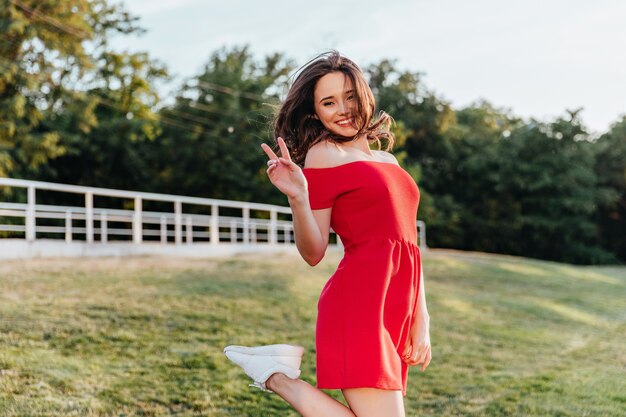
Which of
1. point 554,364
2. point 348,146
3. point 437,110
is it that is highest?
point 437,110

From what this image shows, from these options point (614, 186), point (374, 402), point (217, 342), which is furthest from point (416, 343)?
point (614, 186)

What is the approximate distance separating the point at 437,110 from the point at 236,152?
11.2 m

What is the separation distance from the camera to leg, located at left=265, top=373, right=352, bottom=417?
8.02 feet

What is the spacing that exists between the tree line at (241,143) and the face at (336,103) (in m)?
16.7

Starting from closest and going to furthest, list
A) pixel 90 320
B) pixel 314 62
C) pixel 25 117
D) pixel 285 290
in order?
pixel 314 62, pixel 90 320, pixel 285 290, pixel 25 117

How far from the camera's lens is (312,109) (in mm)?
2656

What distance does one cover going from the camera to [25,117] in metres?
22.7

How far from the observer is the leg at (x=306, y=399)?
244 cm

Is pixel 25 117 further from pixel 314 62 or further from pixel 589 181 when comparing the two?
pixel 589 181

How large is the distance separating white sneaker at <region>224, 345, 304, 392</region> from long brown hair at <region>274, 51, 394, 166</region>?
0.66m

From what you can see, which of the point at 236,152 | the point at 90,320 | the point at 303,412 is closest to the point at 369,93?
the point at 303,412

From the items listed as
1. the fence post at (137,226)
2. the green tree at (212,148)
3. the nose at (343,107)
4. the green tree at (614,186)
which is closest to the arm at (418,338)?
the nose at (343,107)

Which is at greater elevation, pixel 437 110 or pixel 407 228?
pixel 437 110

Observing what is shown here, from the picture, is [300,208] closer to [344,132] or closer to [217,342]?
[344,132]
